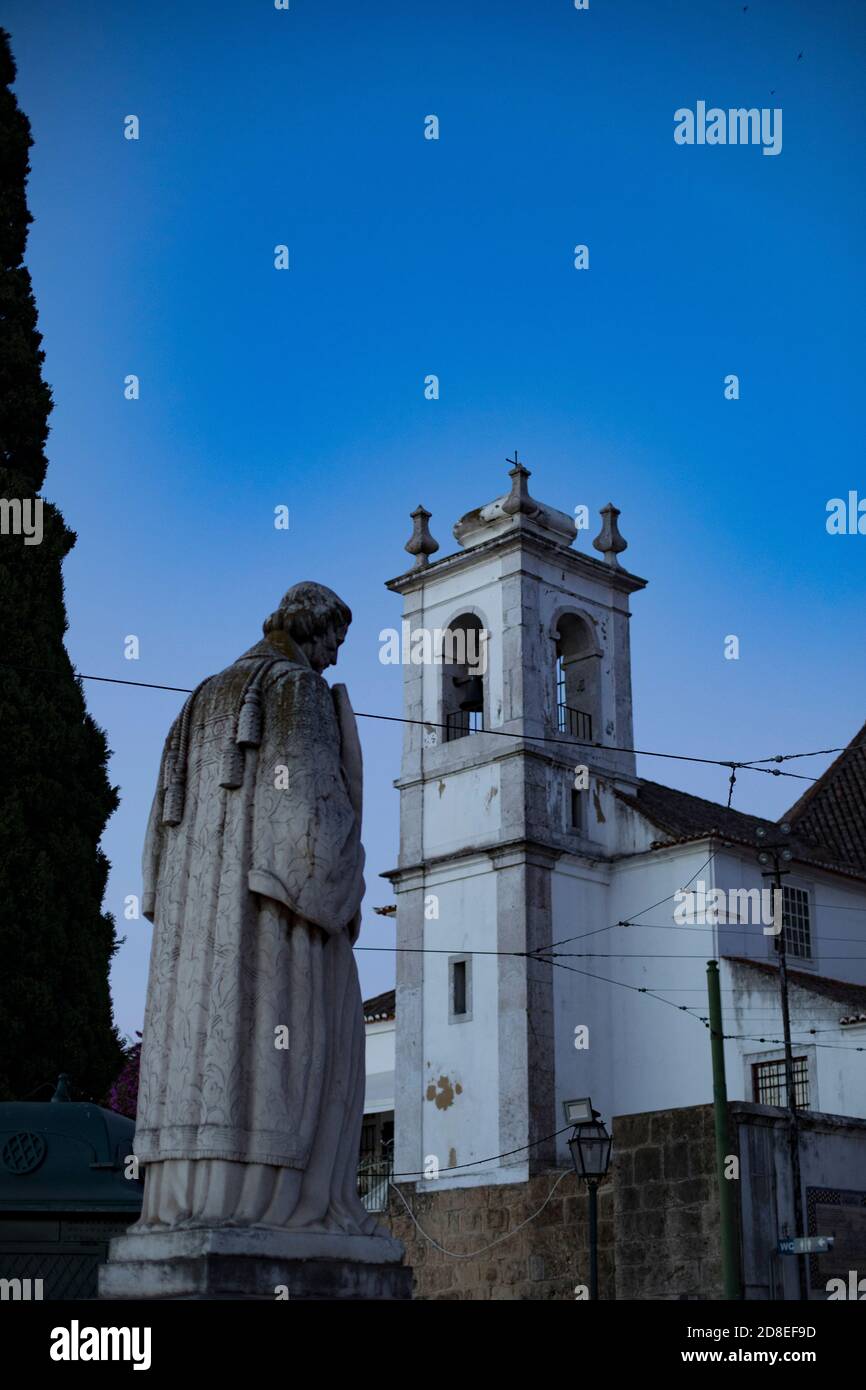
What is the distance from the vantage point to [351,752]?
200 inches

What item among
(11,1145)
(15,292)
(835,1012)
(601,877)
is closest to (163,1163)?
(11,1145)

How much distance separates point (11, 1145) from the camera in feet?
17.7

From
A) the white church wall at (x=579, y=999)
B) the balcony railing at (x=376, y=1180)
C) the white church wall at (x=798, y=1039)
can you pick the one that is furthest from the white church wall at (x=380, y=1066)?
the white church wall at (x=798, y=1039)

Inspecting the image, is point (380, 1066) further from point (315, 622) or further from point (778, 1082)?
point (315, 622)

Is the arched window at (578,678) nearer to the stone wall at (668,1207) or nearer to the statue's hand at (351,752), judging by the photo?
the stone wall at (668,1207)

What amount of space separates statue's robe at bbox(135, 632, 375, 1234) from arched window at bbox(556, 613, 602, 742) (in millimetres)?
27946

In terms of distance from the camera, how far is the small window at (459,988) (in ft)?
101

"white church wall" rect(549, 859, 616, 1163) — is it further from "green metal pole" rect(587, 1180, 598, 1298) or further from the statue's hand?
the statue's hand

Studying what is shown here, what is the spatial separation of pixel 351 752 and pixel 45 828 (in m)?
10.2

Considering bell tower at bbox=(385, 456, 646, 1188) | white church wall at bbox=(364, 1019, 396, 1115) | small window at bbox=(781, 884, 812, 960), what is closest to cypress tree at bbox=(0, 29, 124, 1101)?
bell tower at bbox=(385, 456, 646, 1188)

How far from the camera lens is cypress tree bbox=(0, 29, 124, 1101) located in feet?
46.1
